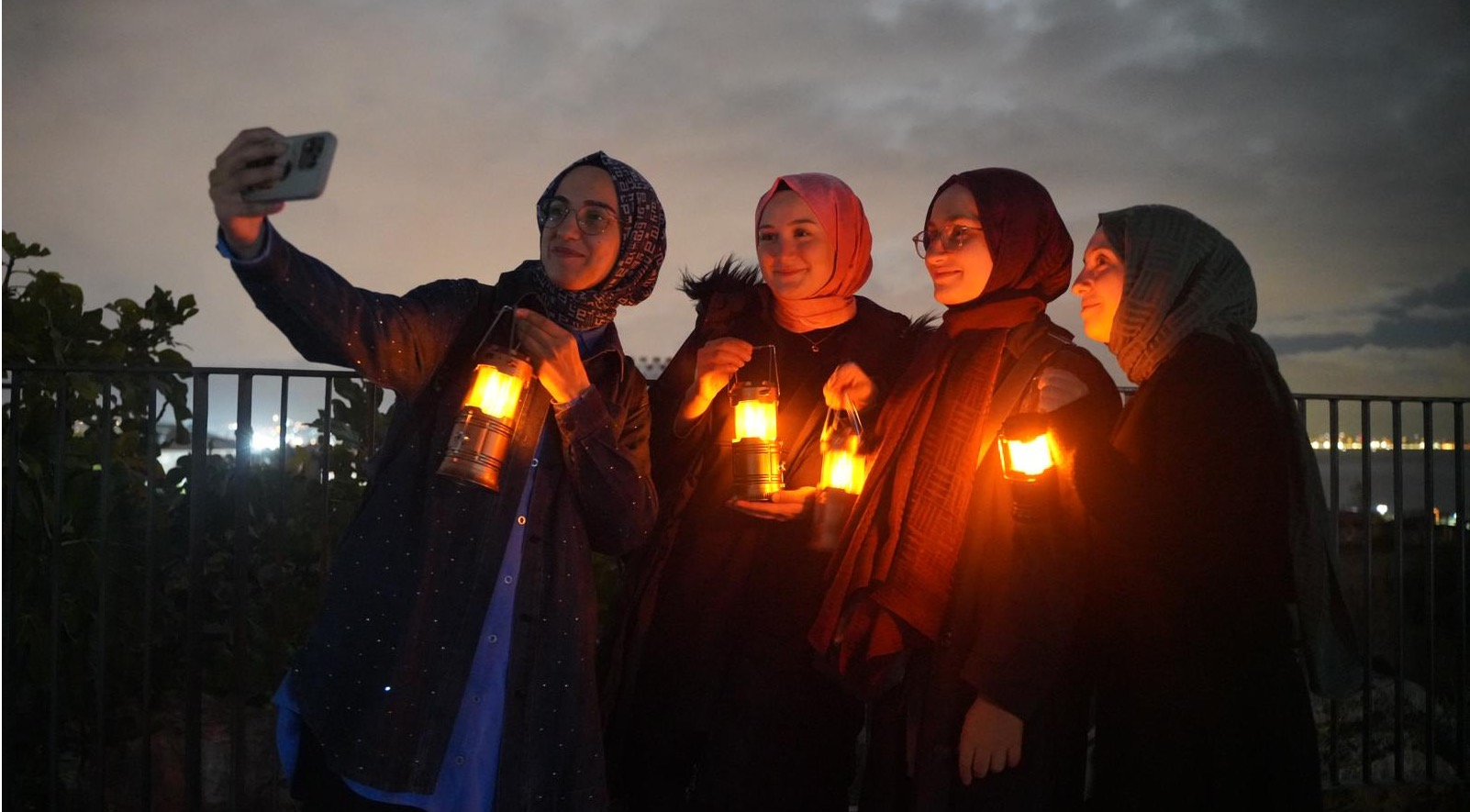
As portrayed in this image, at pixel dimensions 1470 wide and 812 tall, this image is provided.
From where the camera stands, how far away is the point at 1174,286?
2.38m

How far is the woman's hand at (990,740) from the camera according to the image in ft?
7.24

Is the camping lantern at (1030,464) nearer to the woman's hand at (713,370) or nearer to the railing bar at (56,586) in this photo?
the woman's hand at (713,370)

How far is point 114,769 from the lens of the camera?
4.39 m

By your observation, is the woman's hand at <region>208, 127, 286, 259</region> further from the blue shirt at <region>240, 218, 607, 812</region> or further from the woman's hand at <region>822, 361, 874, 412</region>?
the woman's hand at <region>822, 361, 874, 412</region>

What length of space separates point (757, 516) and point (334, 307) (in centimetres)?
129

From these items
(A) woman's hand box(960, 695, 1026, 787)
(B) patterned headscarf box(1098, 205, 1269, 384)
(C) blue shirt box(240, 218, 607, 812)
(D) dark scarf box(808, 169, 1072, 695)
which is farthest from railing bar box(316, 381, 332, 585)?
(B) patterned headscarf box(1098, 205, 1269, 384)

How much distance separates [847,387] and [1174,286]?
3.16 feet

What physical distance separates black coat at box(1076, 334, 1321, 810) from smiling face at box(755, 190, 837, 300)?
1.12m

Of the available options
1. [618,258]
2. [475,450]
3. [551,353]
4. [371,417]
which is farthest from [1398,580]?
[371,417]

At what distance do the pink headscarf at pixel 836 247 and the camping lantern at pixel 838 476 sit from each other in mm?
417

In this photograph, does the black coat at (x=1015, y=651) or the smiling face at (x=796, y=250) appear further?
the smiling face at (x=796, y=250)

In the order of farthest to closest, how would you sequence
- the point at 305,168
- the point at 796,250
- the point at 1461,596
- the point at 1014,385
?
1. the point at 1461,596
2. the point at 796,250
3. the point at 1014,385
4. the point at 305,168

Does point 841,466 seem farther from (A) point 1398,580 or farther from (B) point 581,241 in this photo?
(A) point 1398,580

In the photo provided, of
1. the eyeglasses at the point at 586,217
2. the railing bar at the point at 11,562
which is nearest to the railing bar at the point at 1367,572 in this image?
the eyeglasses at the point at 586,217
